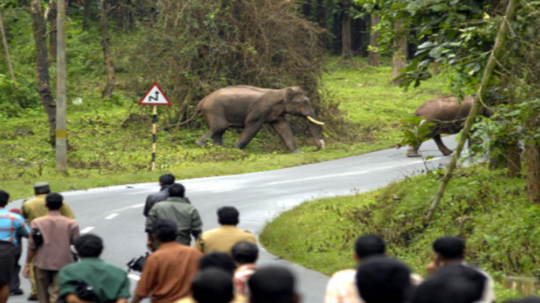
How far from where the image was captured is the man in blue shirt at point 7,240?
916 cm

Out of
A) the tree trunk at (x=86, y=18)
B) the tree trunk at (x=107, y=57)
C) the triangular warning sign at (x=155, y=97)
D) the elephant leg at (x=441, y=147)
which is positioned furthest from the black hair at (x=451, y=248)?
the tree trunk at (x=86, y=18)

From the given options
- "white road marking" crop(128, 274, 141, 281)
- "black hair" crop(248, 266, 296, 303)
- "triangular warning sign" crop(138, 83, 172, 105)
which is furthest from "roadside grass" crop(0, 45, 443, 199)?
"black hair" crop(248, 266, 296, 303)

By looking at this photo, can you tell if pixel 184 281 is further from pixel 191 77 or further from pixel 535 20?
pixel 191 77

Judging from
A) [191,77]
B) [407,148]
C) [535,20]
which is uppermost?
[535,20]

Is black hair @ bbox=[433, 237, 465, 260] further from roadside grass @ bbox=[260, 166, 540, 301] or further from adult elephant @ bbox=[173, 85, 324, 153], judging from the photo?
adult elephant @ bbox=[173, 85, 324, 153]

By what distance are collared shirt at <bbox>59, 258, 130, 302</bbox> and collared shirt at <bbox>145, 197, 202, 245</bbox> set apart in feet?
8.35

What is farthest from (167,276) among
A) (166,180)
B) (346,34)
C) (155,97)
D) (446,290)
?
(346,34)

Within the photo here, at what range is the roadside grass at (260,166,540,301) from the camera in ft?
39.8

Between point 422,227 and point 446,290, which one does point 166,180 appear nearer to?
point 422,227

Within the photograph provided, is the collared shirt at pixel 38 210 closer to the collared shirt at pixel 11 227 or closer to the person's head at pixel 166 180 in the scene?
the collared shirt at pixel 11 227

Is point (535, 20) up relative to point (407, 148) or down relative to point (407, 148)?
up

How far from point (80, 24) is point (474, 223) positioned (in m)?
44.3

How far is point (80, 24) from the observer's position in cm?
5422

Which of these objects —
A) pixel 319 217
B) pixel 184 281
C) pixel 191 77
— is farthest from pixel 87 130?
pixel 184 281
